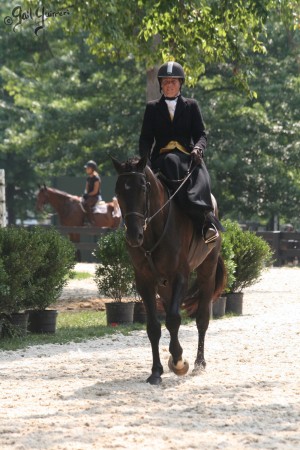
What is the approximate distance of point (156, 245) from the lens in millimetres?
10750

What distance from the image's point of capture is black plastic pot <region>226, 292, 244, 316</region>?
18.2 meters

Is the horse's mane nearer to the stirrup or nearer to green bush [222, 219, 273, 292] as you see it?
the stirrup

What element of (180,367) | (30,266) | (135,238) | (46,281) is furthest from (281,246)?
(135,238)

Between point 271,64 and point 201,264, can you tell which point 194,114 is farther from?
point 271,64

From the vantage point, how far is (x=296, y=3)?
20.8 meters

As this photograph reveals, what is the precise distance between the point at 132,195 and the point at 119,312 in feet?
20.5

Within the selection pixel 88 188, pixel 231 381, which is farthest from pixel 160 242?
pixel 88 188

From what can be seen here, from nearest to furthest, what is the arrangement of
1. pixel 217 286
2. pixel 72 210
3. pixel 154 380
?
pixel 154 380, pixel 217 286, pixel 72 210

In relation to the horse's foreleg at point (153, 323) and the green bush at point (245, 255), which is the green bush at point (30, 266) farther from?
the green bush at point (245, 255)

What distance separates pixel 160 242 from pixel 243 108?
26652 mm

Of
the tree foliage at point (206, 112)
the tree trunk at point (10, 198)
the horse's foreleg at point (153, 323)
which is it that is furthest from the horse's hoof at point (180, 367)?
the tree trunk at point (10, 198)

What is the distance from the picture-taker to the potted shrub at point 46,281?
48.6ft

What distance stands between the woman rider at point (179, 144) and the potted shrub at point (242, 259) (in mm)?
6598

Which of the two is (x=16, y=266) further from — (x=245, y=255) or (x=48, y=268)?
(x=245, y=255)
